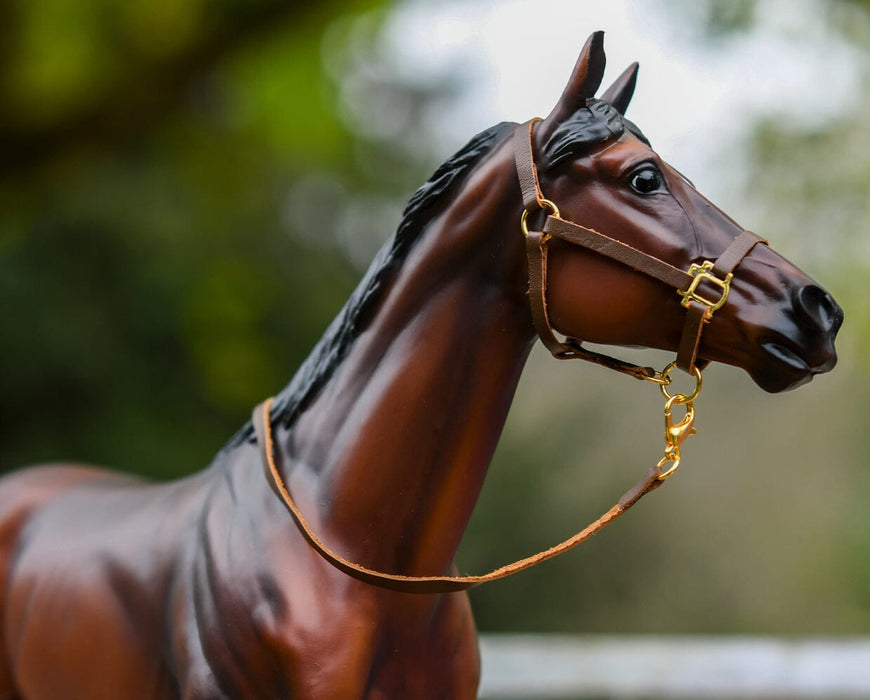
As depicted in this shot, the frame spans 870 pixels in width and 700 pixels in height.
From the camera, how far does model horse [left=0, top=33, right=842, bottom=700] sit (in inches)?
55.7

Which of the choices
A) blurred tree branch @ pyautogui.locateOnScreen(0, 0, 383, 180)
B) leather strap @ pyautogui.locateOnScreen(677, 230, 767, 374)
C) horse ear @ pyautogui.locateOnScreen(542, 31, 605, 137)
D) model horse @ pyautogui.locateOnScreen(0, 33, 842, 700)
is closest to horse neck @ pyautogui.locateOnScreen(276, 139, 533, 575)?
model horse @ pyautogui.locateOnScreen(0, 33, 842, 700)

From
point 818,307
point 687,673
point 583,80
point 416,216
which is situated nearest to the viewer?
point 818,307

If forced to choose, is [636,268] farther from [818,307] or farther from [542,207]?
[818,307]


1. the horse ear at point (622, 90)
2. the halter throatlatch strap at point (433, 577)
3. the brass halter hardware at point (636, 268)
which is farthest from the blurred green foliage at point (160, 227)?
the halter throatlatch strap at point (433, 577)

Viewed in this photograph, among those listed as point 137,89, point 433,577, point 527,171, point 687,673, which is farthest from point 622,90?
point 137,89

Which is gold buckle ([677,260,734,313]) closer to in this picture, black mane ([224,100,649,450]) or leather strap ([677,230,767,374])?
leather strap ([677,230,767,374])

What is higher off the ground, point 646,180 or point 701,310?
point 646,180

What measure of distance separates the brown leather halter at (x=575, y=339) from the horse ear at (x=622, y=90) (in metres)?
0.22

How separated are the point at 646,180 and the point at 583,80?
0.69 ft

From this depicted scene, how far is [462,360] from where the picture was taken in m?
1.52

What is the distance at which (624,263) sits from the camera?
142 cm

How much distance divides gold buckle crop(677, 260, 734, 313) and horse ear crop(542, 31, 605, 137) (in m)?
0.36

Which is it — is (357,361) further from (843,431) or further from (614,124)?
(843,431)

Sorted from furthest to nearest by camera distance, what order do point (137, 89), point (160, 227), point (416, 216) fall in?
point (160, 227)
point (137, 89)
point (416, 216)
